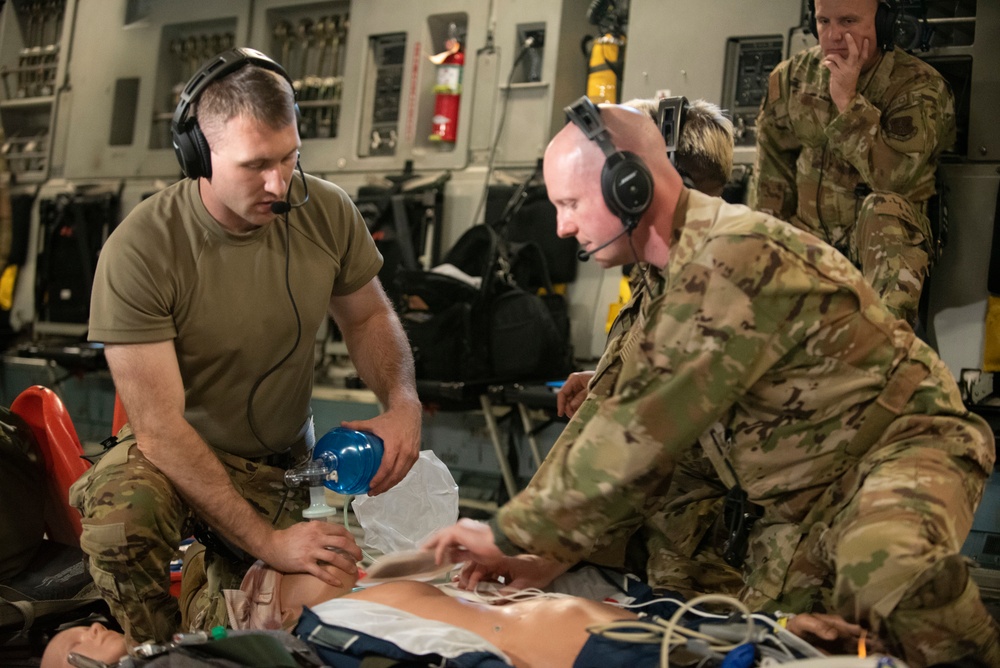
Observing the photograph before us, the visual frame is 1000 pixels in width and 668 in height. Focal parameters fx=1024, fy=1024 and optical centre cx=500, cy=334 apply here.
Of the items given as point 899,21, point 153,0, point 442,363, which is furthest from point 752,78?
point 153,0

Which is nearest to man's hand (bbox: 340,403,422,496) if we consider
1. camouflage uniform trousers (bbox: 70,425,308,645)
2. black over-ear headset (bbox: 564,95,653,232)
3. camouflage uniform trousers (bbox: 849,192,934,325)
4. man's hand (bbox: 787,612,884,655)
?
camouflage uniform trousers (bbox: 70,425,308,645)

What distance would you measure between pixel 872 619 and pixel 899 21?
3078mm

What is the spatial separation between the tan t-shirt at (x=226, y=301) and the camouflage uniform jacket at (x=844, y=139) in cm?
204

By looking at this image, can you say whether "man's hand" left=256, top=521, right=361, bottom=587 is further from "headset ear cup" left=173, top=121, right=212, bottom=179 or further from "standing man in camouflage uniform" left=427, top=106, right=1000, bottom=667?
"headset ear cup" left=173, top=121, right=212, bottom=179

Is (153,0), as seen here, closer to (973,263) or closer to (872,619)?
(973,263)

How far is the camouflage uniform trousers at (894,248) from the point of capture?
11.8 feet

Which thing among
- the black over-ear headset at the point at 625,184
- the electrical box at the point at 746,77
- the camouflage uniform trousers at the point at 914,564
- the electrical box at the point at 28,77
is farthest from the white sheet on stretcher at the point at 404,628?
the electrical box at the point at 28,77

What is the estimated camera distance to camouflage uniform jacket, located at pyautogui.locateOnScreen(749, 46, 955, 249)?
12.4ft

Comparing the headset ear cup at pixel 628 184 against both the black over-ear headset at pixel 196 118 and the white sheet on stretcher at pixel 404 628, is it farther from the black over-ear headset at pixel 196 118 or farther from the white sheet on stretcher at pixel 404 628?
the black over-ear headset at pixel 196 118

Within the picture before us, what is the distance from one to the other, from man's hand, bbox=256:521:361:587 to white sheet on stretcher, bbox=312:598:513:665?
354 mm

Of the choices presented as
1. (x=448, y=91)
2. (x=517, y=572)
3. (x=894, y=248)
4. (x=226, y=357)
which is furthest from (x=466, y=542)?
(x=448, y=91)

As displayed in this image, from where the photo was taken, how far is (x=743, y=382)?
1789mm

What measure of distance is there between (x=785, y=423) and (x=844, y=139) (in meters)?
2.17

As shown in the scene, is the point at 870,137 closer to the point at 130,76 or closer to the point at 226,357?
the point at 226,357
